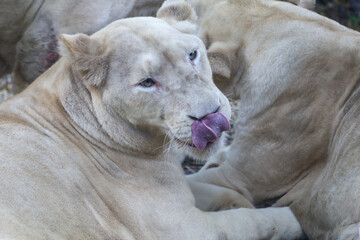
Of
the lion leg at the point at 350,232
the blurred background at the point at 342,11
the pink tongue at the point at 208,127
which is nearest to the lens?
the pink tongue at the point at 208,127

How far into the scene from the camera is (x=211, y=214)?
4.20 metres

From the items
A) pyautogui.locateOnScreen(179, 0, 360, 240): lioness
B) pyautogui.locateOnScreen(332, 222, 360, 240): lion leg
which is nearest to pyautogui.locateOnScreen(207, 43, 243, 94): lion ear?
pyautogui.locateOnScreen(179, 0, 360, 240): lioness

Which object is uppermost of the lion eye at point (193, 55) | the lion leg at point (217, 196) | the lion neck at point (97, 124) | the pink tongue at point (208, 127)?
the lion eye at point (193, 55)

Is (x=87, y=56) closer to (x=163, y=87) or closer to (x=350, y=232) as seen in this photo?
(x=163, y=87)

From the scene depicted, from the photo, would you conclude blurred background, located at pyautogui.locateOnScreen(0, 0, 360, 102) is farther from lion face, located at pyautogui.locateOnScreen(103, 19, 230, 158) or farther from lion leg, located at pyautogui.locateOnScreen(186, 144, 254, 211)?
lion face, located at pyautogui.locateOnScreen(103, 19, 230, 158)

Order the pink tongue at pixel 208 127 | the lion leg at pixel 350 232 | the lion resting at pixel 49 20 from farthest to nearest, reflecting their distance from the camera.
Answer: the lion resting at pixel 49 20
the lion leg at pixel 350 232
the pink tongue at pixel 208 127

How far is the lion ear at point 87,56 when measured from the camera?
3.97 m

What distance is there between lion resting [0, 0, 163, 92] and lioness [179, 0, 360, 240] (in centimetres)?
70

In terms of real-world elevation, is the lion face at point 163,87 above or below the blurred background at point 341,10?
above

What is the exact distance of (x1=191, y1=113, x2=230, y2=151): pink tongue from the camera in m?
3.76

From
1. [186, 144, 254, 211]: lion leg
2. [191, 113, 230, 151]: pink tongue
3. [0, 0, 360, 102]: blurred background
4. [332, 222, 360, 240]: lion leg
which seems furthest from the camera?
[0, 0, 360, 102]: blurred background

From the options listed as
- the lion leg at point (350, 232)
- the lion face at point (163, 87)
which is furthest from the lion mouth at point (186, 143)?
the lion leg at point (350, 232)

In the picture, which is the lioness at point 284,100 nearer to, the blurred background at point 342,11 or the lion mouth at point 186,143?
the lion mouth at point 186,143

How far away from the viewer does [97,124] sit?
4180 mm
